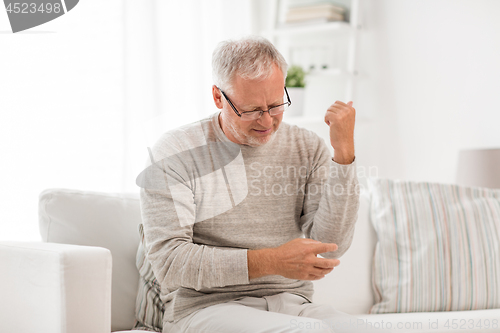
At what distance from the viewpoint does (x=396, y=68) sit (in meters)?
2.84

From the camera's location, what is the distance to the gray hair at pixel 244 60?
1.32 meters

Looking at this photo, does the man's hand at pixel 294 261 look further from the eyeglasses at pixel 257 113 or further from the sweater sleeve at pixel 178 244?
the eyeglasses at pixel 257 113

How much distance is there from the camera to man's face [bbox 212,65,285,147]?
1.32 m

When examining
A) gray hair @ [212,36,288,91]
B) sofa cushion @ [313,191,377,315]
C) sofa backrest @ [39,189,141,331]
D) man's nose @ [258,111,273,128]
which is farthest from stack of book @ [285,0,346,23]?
sofa backrest @ [39,189,141,331]

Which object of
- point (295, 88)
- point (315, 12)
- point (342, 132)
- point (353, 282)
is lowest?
point (353, 282)

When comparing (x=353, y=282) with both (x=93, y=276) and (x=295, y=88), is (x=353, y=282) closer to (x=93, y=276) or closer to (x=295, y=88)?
(x=93, y=276)

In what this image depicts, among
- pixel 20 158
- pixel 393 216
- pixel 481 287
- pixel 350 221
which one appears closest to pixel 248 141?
pixel 350 221

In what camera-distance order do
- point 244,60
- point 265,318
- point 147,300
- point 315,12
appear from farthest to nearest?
1. point 315,12
2. point 147,300
3. point 244,60
4. point 265,318

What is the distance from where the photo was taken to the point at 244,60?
1.33 m

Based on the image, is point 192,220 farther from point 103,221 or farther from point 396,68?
point 396,68

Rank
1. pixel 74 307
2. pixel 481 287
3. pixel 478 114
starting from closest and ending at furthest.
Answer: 1. pixel 74 307
2. pixel 481 287
3. pixel 478 114

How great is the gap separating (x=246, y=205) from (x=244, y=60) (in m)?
0.40

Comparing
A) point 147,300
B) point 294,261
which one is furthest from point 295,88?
point 294,261

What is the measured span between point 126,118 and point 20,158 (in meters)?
0.54
